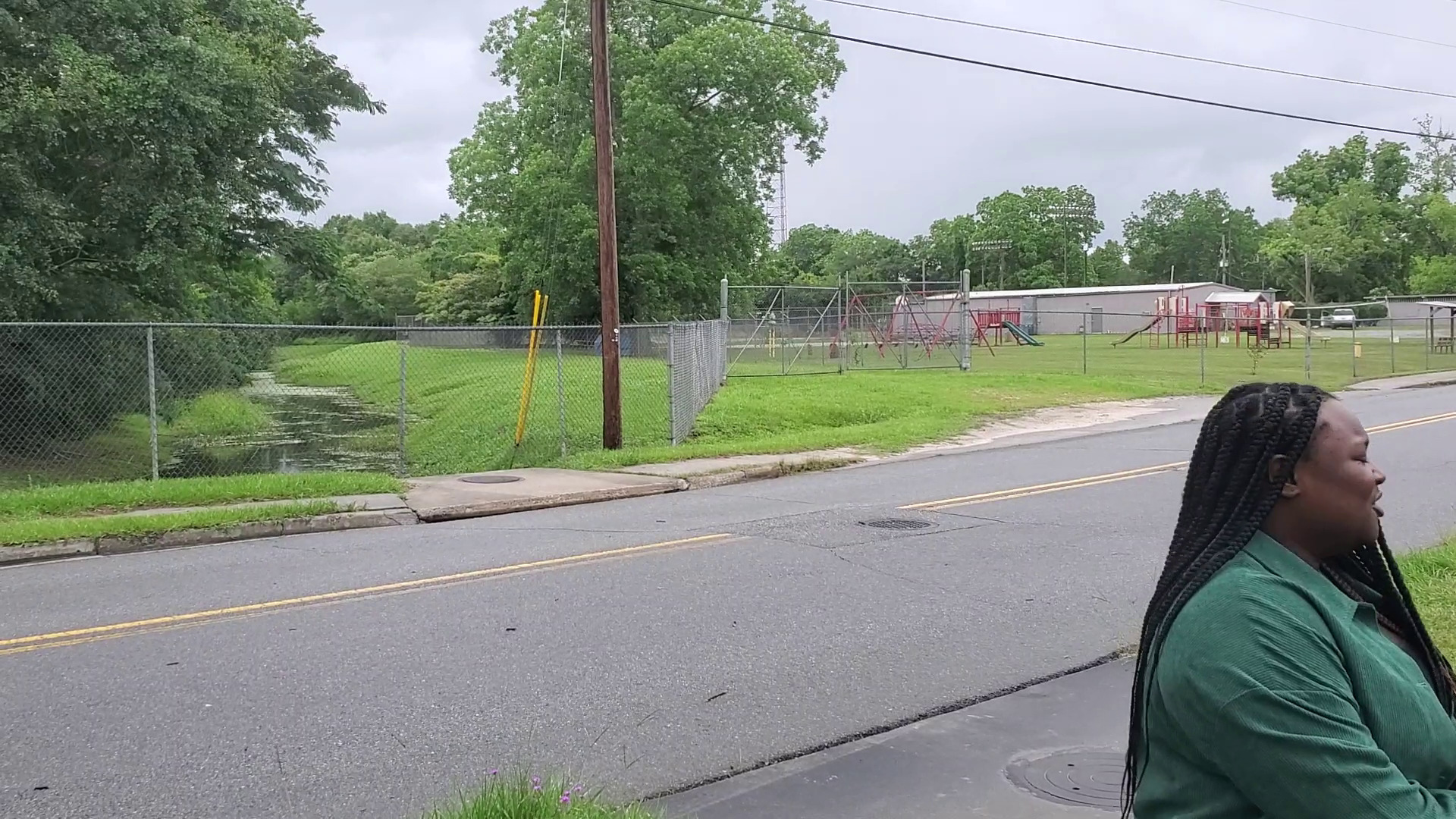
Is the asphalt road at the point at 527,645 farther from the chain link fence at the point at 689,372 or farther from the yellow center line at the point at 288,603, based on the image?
the chain link fence at the point at 689,372

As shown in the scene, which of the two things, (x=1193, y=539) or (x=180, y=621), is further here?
(x=180, y=621)

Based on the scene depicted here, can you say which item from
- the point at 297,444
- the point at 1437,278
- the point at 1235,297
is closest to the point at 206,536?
the point at 297,444

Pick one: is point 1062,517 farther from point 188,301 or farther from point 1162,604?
point 188,301

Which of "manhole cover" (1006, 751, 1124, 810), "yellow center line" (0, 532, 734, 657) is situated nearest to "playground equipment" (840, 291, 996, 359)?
"yellow center line" (0, 532, 734, 657)

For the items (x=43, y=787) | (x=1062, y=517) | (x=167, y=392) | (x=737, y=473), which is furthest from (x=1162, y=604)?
(x=167, y=392)

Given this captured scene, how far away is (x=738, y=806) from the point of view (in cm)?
404

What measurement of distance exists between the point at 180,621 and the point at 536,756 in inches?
132

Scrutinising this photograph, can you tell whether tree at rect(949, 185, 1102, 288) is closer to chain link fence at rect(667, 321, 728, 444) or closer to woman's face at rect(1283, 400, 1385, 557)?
chain link fence at rect(667, 321, 728, 444)

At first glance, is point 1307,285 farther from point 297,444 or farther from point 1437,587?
point 1437,587

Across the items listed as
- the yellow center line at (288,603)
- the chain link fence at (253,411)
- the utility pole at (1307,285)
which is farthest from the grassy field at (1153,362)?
the utility pole at (1307,285)

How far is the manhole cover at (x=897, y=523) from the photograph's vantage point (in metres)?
9.59

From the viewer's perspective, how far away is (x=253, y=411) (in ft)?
73.8

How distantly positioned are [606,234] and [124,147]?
706 cm

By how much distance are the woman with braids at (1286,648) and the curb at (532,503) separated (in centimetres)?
956
